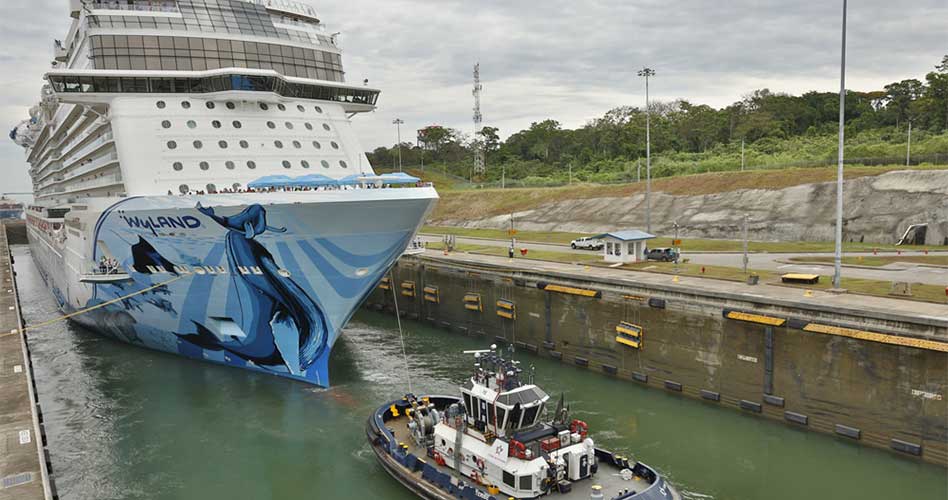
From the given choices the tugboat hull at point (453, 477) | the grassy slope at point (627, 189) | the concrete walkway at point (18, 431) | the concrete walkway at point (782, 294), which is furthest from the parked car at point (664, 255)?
the concrete walkway at point (18, 431)

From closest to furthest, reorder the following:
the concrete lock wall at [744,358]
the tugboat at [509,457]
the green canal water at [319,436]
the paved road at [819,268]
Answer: the tugboat at [509,457], the green canal water at [319,436], the concrete lock wall at [744,358], the paved road at [819,268]

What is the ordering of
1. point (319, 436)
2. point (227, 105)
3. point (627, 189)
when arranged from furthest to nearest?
point (627, 189)
point (227, 105)
point (319, 436)

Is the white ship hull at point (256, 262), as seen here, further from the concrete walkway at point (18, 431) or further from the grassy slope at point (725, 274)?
the grassy slope at point (725, 274)

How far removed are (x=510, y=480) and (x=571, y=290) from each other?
1523 cm

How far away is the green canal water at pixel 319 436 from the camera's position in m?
18.2

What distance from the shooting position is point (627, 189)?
57812mm

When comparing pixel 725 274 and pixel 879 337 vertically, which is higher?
pixel 725 274

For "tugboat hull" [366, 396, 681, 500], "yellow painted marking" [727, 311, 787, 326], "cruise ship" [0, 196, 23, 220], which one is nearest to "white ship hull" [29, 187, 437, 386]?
"tugboat hull" [366, 396, 681, 500]

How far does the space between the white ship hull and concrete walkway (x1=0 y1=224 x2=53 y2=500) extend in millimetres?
5118

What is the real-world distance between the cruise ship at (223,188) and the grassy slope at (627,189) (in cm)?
3065

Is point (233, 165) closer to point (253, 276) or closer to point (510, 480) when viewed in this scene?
point (253, 276)

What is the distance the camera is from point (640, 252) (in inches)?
1412

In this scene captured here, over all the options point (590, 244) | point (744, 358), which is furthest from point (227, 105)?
point (590, 244)

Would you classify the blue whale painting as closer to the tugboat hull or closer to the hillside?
the tugboat hull
